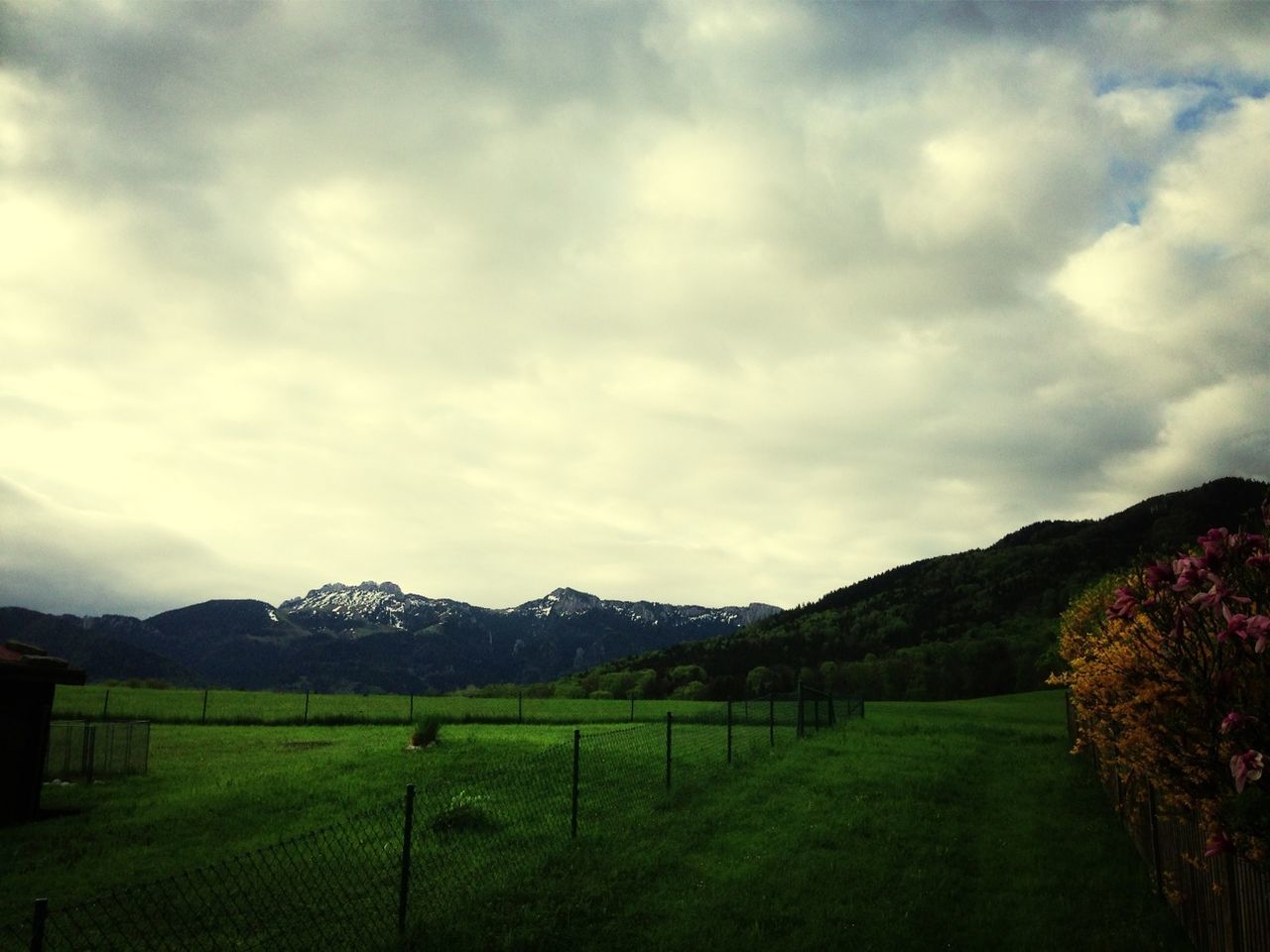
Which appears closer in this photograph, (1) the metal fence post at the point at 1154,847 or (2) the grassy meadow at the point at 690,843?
(2) the grassy meadow at the point at 690,843

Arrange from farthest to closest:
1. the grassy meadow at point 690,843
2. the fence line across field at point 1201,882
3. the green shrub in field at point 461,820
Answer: the green shrub in field at point 461,820
the grassy meadow at point 690,843
the fence line across field at point 1201,882

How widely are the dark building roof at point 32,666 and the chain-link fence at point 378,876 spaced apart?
9075mm

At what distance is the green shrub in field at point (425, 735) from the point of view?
27094mm

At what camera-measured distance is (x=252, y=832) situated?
627 inches

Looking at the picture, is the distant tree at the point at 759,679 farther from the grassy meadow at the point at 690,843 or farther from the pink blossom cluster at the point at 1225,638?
the pink blossom cluster at the point at 1225,638

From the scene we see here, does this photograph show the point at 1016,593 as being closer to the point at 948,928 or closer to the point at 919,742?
the point at 919,742

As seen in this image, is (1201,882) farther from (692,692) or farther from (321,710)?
(692,692)

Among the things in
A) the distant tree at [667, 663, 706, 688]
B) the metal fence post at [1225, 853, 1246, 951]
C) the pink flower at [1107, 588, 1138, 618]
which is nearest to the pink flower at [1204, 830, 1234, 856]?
the pink flower at [1107, 588, 1138, 618]

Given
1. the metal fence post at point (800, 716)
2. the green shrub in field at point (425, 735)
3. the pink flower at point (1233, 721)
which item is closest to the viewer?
the pink flower at point (1233, 721)

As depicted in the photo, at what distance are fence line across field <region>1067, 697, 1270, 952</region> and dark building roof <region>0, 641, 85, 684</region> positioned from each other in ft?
72.2

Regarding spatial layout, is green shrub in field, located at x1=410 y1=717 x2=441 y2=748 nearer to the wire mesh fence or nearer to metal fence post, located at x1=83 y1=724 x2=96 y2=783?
the wire mesh fence

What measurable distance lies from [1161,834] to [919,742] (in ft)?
62.3

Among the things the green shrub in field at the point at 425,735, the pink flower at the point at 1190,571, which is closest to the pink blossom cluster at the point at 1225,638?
the pink flower at the point at 1190,571

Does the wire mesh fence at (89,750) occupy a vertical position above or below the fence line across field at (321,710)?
above
